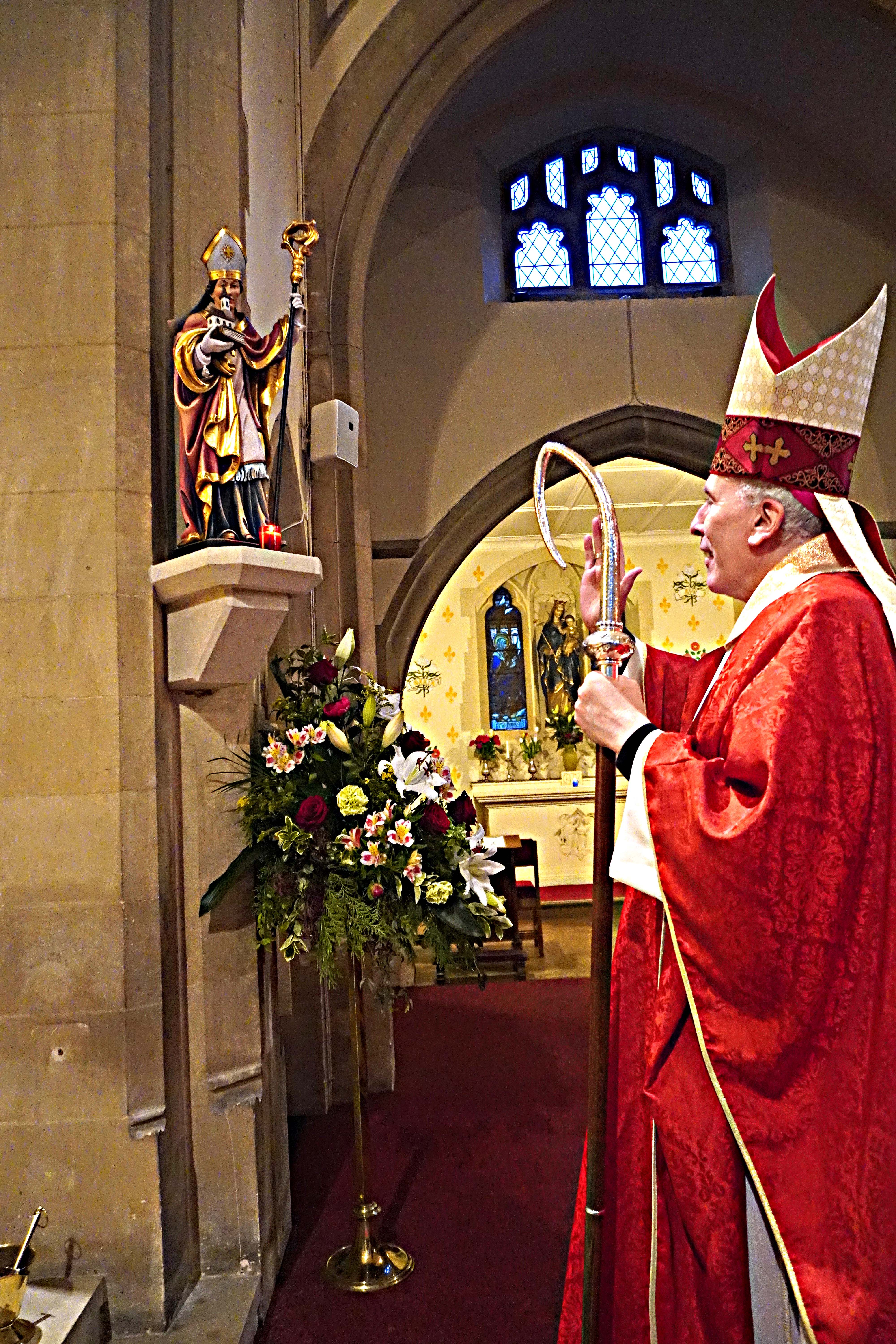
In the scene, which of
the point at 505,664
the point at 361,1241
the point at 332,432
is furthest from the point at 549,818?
the point at 361,1241

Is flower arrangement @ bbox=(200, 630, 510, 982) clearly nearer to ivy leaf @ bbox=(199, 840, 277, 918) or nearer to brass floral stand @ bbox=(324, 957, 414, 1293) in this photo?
ivy leaf @ bbox=(199, 840, 277, 918)

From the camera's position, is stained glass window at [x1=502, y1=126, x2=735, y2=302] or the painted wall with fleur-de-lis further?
the painted wall with fleur-de-lis

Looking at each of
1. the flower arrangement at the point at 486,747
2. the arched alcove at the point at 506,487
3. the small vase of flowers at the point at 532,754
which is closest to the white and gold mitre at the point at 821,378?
the arched alcove at the point at 506,487

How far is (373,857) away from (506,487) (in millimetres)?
4913

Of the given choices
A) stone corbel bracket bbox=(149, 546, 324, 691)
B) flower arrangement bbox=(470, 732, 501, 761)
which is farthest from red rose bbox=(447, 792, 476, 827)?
flower arrangement bbox=(470, 732, 501, 761)

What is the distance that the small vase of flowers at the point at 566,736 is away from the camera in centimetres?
1062

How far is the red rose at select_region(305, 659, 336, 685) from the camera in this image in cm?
305

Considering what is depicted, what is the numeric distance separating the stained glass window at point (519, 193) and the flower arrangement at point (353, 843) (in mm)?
6241

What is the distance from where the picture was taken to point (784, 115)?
25.3ft

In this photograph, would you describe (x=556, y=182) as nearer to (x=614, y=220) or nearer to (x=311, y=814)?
(x=614, y=220)

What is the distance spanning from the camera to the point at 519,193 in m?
8.16

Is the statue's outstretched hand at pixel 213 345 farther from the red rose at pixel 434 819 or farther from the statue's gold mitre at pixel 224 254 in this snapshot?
the red rose at pixel 434 819

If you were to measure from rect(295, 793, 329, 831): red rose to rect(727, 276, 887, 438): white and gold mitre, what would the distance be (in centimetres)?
146

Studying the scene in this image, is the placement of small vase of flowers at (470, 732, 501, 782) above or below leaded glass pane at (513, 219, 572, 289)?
below
